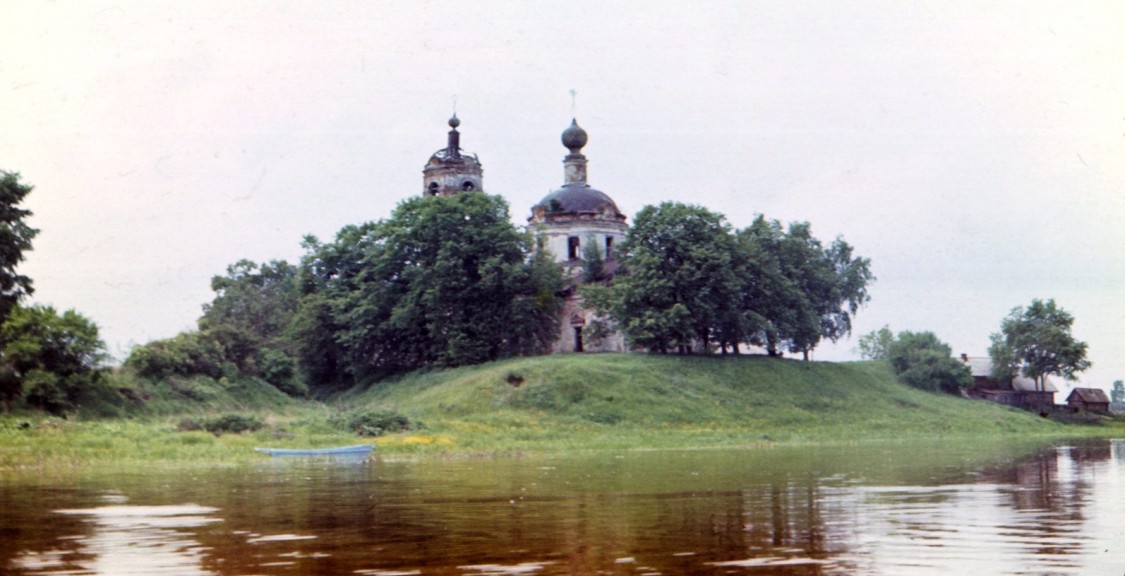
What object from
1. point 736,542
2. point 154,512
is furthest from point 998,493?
point 154,512

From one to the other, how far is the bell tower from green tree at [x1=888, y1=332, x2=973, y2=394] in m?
30.3

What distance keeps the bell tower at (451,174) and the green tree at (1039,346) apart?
36.6 m

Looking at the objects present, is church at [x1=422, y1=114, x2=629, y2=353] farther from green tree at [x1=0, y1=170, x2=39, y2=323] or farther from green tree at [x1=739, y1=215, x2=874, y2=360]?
green tree at [x1=0, y1=170, x2=39, y2=323]

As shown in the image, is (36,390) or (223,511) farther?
(36,390)

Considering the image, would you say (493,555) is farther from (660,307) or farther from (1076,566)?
(660,307)

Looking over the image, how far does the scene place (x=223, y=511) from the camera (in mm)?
21438

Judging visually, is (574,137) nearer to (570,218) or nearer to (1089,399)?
(570,218)

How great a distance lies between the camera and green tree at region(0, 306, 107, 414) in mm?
48094

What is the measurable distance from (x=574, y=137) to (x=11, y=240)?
146 feet

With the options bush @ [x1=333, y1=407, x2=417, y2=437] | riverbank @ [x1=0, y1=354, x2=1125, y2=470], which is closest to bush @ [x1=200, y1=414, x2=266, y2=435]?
riverbank @ [x1=0, y1=354, x2=1125, y2=470]

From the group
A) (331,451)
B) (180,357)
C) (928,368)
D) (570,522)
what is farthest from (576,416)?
(570,522)

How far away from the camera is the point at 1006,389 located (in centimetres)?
9275

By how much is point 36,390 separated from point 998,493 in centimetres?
3541

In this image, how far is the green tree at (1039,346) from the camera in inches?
3339
